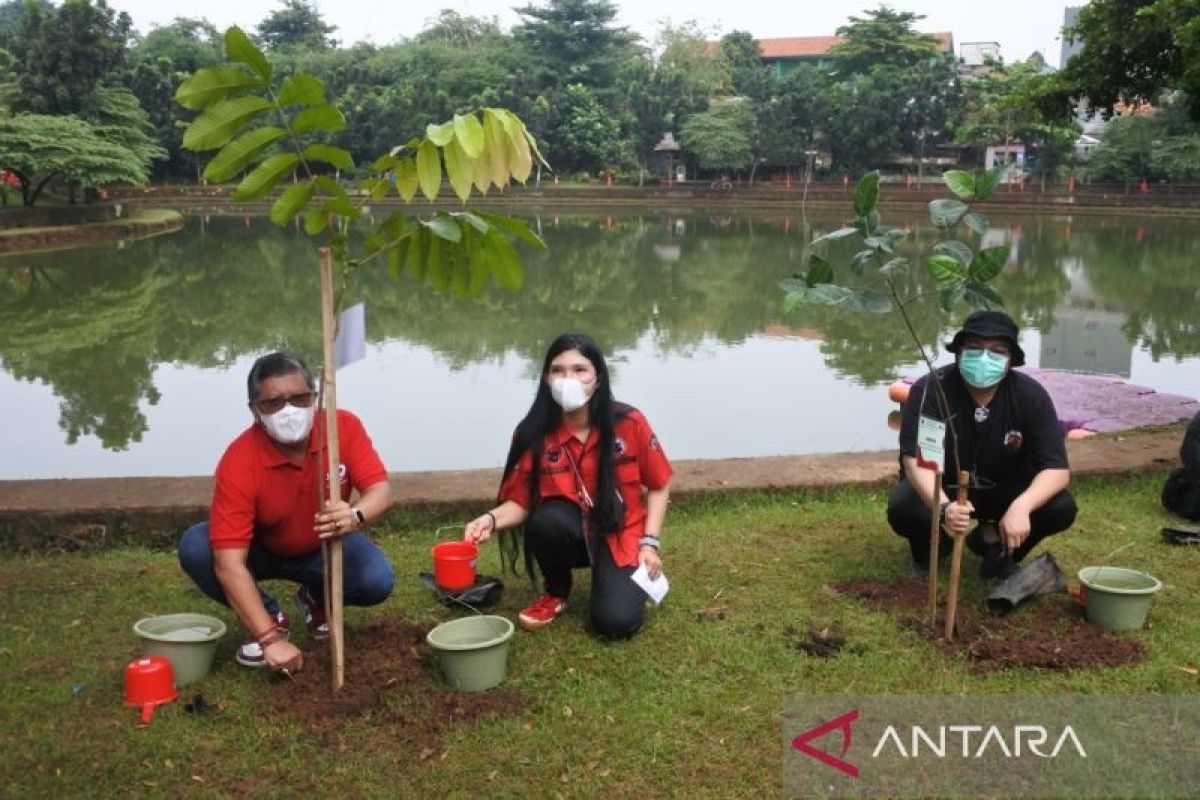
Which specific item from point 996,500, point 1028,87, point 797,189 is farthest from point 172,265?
point 797,189

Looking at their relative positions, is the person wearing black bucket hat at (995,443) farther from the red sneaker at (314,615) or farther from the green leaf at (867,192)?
the red sneaker at (314,615)

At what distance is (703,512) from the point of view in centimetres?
410

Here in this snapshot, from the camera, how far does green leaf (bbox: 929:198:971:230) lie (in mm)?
2578

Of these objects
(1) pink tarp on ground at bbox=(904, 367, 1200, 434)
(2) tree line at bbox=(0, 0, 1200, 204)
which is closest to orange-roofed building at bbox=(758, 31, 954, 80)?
(2) tree line at bbox=(0, 0, 1200, 204)

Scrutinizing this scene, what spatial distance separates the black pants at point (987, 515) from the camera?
10.0 feet

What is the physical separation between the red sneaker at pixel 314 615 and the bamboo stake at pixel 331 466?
0.29 metres

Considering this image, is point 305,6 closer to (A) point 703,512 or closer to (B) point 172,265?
(B) point 172,265

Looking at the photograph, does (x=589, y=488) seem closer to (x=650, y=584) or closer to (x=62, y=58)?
(x=650, y=584)

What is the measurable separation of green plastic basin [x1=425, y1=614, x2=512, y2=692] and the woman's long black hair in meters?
0.44

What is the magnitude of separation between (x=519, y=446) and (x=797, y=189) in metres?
33.2

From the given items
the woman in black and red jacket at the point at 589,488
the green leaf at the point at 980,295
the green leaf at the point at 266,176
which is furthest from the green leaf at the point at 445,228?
the green leaf at the point at 980,295

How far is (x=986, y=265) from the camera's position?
260 centimetres

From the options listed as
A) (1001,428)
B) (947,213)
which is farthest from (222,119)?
(1001,428)

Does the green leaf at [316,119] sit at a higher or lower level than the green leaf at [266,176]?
higher
